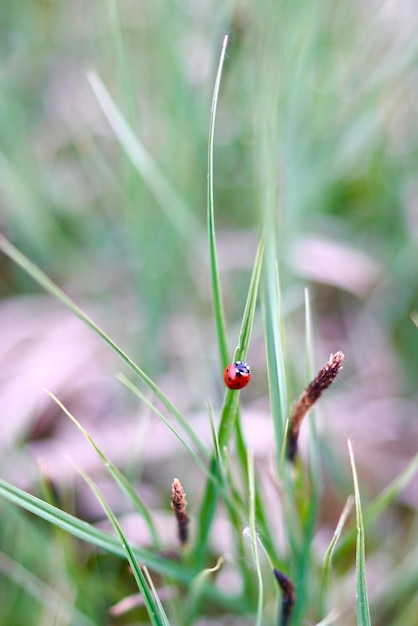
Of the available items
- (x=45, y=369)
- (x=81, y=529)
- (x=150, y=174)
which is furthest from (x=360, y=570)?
(x=45, y=369)

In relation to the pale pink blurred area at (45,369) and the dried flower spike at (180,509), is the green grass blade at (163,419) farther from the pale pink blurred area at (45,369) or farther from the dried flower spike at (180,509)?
the pale pink blurred area at (45,369)

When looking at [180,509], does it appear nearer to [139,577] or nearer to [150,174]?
[139,577]

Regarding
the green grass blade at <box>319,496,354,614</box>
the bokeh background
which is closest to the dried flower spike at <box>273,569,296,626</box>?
the green grass blade at <box>319,496,354,614</box>

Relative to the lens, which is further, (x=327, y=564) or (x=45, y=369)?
(x=45, y=369)

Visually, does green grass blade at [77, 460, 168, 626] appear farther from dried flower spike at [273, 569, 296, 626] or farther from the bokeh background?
the bokeh background

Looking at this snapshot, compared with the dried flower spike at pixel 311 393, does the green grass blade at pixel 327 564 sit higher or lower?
lower

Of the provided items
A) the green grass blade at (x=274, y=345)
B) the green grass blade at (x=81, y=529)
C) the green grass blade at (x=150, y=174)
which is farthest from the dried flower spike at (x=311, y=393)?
the green grass blade at (x=150, y=174)

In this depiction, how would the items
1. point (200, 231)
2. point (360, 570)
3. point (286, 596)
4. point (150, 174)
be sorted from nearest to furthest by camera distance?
point (360, 570), point (286, 596), point (150, 174), point (200, 231)
